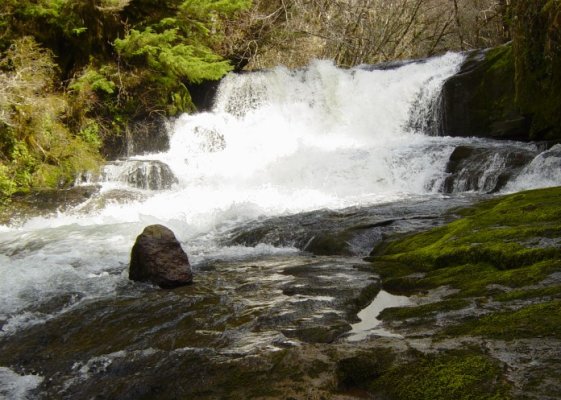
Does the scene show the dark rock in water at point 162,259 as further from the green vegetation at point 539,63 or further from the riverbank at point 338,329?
the green vegetation at point 539,63

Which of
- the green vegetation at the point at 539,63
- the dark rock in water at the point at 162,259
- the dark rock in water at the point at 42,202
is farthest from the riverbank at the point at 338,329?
the dark rock in water at the point at 42,202

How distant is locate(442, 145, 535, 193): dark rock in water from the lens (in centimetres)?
926

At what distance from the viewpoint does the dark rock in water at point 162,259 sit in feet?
17.1

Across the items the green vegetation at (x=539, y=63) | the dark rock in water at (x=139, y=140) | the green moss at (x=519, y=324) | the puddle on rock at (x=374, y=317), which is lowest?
the puddle on rock at (x=374, y=317)

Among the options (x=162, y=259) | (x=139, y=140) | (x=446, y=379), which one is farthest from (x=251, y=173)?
(x=446, y=379)

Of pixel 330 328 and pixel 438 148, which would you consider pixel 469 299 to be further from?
pixel 438 148

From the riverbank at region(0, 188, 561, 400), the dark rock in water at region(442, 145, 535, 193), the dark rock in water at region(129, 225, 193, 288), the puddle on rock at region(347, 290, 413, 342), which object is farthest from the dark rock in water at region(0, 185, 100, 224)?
the puddle on rock at region(347, 290, 413, 342)

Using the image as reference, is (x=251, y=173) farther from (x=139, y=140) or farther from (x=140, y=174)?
(x=139, y=140)

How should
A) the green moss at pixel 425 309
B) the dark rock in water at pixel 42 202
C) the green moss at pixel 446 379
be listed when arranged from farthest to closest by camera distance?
the dark rock in water at pixel 42 202 < the green moss at pixel 425 309 < the green moss at pixel 446 379

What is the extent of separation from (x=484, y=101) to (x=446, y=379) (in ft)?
39.1

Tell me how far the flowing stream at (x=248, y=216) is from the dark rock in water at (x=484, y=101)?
54 centimetres

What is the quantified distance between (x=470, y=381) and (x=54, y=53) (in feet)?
48.4

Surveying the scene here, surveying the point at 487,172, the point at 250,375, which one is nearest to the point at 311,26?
the point at 487,172

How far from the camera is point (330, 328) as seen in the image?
3.43 metres
